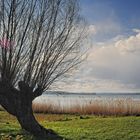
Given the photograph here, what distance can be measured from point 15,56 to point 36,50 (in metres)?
0.83

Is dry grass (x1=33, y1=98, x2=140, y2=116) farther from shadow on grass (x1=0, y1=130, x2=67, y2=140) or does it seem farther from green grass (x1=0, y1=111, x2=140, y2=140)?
shadow on grass (x1=0, y1=130, x2=67, y2=140)

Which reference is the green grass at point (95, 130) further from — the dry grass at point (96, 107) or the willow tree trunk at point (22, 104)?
the dry grass at point (96, 107)

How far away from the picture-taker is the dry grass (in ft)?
87.0

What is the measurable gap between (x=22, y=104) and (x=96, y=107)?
12763mm

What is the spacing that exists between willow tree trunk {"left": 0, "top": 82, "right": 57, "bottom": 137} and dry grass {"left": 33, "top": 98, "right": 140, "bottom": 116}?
33.7 feet

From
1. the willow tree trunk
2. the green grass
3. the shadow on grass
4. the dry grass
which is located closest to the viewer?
the shadow on grass

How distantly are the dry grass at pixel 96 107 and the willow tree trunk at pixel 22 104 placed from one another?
1028 cm

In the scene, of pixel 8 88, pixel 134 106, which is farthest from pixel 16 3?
pixel 134 106

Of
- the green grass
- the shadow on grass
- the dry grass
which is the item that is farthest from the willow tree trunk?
the dry grass

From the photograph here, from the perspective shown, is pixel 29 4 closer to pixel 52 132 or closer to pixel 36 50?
pixel 36 50

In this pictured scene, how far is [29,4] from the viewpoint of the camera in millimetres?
16531

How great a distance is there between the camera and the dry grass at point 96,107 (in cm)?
2653

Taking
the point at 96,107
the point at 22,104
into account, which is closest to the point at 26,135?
the point at 22,104

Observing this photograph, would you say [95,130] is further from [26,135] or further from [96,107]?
[96,107]
